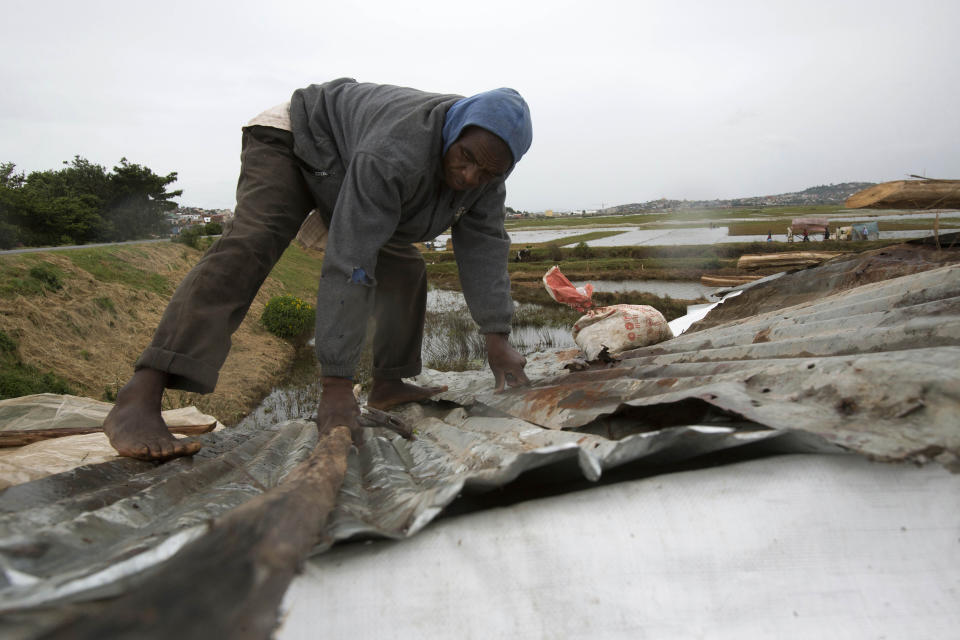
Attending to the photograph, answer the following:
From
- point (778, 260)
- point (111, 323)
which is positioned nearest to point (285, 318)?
point (111, 323)

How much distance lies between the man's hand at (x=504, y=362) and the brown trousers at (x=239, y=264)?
600 mm

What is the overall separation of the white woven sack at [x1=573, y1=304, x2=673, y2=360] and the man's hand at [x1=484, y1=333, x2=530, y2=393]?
1001mm

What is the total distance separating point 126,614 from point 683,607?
25.8 inches

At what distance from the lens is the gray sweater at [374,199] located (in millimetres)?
1589

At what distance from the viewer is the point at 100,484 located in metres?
1.28

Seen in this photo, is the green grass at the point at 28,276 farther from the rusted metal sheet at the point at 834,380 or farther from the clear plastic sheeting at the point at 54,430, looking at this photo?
the rusted metal sheet at the point at 834,380

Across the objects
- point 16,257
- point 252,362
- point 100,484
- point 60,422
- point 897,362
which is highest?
point 16,257

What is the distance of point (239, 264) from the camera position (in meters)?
1.73

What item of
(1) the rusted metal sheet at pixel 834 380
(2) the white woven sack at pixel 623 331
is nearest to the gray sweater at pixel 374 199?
(1) the rusted metal sheet at pixel 834 380

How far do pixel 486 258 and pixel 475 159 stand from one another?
588 mm

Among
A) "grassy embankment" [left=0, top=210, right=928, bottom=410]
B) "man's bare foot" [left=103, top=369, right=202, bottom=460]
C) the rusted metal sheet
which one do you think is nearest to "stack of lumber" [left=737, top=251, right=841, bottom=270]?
"grassy embankment" [left=0, top=210, right=928, bottom=410]

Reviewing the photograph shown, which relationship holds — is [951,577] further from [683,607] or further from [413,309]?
[413,309]

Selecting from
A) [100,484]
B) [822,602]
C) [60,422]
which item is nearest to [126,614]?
[822,602]

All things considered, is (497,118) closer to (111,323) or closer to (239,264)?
(239,264)
